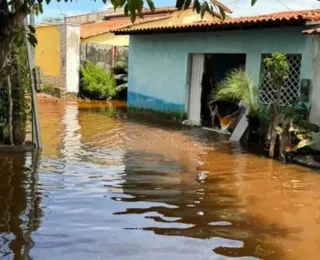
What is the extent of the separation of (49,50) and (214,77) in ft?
36.3

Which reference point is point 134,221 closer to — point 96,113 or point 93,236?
point 93,236

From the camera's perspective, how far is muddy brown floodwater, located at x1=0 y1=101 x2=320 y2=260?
4824 mm

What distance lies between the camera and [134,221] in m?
5.61

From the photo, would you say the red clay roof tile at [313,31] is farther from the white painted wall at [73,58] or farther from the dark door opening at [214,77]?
the white painted wall at [73,58]

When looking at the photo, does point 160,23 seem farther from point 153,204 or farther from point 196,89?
point 153,204

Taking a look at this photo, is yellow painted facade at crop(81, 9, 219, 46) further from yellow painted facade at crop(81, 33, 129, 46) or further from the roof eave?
the roof eave

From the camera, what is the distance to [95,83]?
23703 millimetres

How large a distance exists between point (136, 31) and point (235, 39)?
5.03 metres

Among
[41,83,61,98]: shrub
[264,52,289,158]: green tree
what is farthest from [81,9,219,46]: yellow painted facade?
[264,52,289,158]: green tree

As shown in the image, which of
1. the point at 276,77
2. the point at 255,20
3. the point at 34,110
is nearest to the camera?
the point at 34,110

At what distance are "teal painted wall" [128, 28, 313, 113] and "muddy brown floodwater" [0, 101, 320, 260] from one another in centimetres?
302

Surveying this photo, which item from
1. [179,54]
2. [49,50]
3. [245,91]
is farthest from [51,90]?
[245,91]

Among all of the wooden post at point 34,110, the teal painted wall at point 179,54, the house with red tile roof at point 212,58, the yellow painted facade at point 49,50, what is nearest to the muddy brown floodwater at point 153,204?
the wooden post at point 34,110

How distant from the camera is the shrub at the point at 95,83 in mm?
23781
